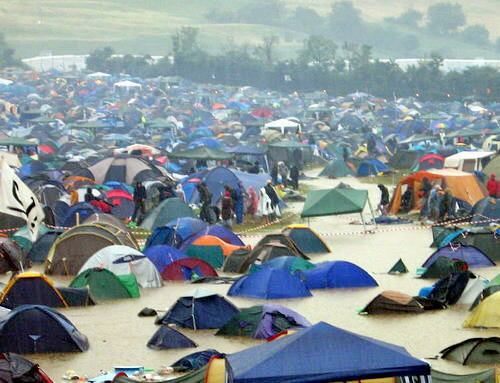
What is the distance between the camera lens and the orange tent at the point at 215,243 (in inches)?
1109

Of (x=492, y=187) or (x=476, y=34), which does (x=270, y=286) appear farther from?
(x=476, y=34)

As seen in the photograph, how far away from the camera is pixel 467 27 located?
634ft

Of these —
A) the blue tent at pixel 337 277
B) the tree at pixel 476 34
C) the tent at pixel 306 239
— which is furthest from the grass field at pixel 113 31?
the blue tent at pixel 337 277

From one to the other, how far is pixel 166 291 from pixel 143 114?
187 ft

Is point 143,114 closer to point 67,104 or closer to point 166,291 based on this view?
point 67,104

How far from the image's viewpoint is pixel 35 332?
19609 mm

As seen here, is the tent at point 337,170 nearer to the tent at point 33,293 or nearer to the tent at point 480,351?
the tent at point 33,293

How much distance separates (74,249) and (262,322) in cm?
750

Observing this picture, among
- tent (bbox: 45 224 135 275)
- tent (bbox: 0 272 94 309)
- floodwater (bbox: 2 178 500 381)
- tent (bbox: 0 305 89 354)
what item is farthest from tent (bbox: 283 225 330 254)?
tent (bbox: 0 305 89 354)

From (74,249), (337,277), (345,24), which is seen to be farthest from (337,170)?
(345,24)

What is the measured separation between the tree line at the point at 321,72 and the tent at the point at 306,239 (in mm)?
64823

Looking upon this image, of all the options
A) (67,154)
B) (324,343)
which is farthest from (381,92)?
(324,343)

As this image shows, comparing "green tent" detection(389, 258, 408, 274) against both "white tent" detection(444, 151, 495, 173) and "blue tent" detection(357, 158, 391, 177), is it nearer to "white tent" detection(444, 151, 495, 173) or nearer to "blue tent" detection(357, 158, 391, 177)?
"white tent" detection(444, 151, 495, 173)

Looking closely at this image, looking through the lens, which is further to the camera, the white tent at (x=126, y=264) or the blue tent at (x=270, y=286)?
the white tent at (x=126, y=264)
